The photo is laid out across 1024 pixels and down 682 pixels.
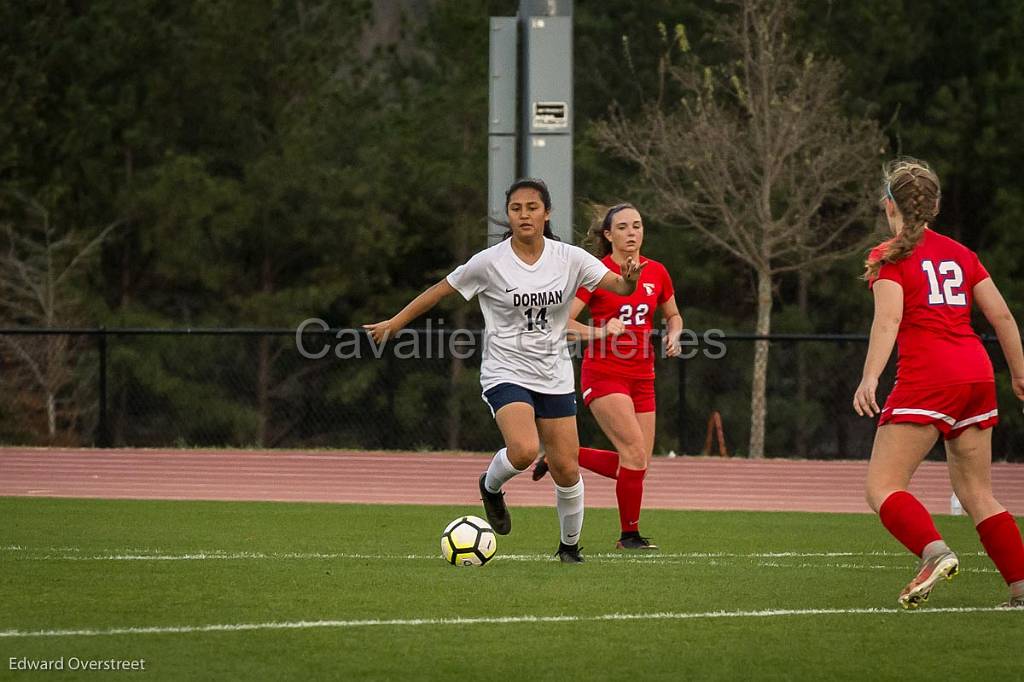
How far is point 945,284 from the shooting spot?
709 cm

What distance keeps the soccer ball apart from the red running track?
18.0ft

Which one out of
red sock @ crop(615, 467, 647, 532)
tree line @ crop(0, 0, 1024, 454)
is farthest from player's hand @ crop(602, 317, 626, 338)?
tree line @ crop(0, 0, 1024, 454)

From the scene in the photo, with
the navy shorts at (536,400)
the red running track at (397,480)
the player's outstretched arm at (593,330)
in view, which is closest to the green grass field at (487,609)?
the navy shorts at (536,400)

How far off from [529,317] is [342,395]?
66.2ft

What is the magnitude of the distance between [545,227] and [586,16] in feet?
83.3

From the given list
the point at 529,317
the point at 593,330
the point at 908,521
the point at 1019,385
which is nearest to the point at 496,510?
the point at 593,330

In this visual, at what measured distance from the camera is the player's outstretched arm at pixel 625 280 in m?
8.71

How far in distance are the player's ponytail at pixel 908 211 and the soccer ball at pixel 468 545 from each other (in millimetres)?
2841

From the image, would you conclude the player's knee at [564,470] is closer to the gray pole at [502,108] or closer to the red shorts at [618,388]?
the red shorts at [618,388]

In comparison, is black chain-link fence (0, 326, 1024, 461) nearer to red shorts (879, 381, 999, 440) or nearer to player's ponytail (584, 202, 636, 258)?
player's ponytail (584, 202, 636, 258)

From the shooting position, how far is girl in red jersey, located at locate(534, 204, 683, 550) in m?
10.2

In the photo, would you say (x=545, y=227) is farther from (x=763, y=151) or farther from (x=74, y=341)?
(x=74, y=341)

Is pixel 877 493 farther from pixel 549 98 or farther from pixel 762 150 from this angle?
pixel 762 150

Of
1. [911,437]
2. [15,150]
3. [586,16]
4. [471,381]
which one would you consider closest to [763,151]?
[471,381]
